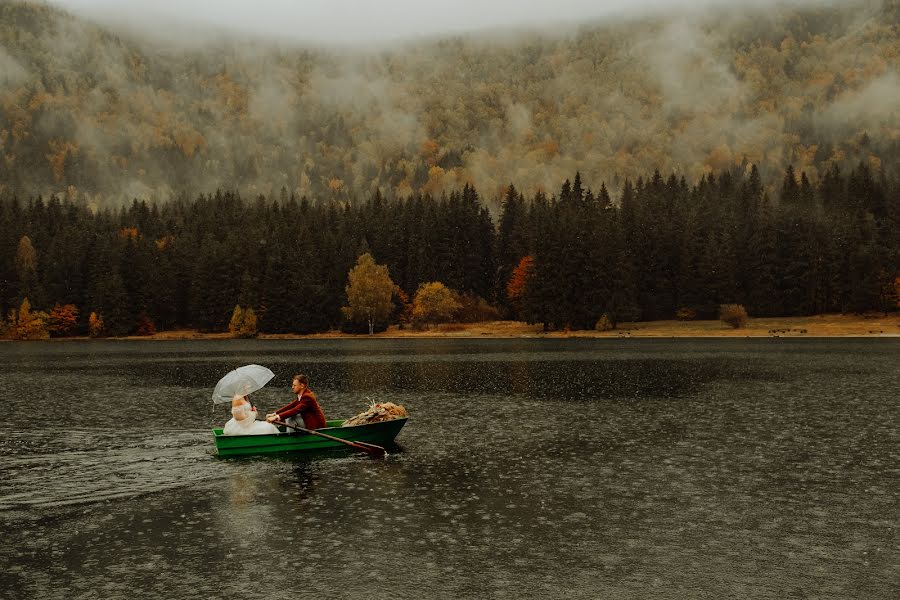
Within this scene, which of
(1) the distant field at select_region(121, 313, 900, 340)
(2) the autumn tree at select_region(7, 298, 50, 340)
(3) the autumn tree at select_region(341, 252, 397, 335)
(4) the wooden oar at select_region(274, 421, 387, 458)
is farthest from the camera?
(2) the autumn tree at select_region(7, 298, 50, 340)

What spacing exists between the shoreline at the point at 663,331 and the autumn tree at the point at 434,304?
3334 mm

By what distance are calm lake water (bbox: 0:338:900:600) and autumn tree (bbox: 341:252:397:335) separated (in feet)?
384

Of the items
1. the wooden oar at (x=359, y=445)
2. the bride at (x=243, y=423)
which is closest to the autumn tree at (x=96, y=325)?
the bride at (x=243, y=423)

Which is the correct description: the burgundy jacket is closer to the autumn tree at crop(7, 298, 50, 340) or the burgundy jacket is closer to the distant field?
the distant field

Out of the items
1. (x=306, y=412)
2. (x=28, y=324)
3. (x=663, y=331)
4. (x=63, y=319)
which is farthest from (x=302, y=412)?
(x=63, y=319)

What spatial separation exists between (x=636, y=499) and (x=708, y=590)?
9367 mm

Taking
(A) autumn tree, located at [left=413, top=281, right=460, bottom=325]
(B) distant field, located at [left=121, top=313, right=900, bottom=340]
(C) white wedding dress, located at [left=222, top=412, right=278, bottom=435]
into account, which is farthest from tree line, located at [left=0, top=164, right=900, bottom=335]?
(C) white wedding dress, located at [left=222, top=412, right=278, bottom=435]

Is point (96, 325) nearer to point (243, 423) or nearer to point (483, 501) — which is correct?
point (243, 423)

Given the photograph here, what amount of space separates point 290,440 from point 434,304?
148152mm

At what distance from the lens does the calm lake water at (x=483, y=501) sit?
2105 centimetres

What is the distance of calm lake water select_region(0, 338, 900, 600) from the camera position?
21.0m

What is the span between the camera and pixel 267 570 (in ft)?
71.9

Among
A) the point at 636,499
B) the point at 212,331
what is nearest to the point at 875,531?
the point at 636,499

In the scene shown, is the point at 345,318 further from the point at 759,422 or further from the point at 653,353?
the point at 759,422
